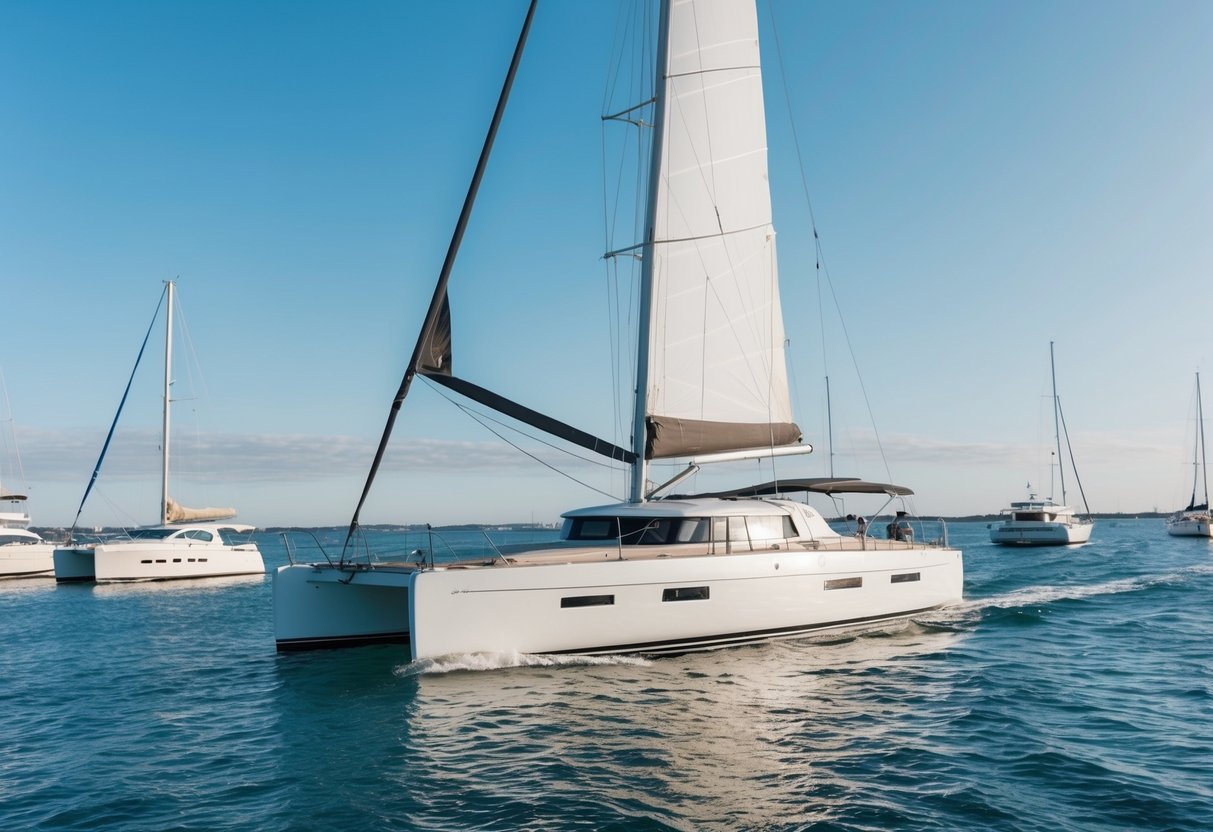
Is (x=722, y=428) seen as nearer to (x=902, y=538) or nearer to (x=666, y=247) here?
A: (x=666, y=247)

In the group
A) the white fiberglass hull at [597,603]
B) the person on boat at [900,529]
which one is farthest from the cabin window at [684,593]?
the person on boat at [900,529]

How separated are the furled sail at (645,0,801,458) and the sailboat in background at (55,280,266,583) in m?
26.1

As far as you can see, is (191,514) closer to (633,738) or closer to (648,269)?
(648,269)

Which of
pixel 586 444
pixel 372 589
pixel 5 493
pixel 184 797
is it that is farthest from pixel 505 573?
pixel 5 493

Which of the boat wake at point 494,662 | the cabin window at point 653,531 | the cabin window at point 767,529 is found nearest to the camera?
the boat wake at point 494,662

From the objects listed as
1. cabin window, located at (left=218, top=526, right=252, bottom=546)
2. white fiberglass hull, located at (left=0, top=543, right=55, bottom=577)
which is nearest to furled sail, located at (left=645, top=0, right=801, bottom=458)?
cabin window, located at (left=218, top=526, right=252, bottom=546)

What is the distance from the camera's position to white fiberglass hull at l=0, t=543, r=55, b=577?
112ft

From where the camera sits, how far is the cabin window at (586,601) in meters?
11.2

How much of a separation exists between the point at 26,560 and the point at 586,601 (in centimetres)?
3351

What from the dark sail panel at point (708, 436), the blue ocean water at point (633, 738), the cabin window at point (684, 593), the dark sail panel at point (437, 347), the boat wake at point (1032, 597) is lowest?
the boat wake at point (1032, 597)

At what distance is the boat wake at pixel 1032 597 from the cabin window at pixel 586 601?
771 centimetres

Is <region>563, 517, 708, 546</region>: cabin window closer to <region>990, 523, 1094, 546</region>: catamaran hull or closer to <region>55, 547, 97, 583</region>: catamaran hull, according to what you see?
<region>55, 547, 97, 583</region>: catamaran hull

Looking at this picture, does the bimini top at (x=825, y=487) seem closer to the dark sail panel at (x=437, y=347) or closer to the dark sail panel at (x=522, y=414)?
the dark sail panel at (x=522, y=414)

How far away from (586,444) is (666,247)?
165 inches
